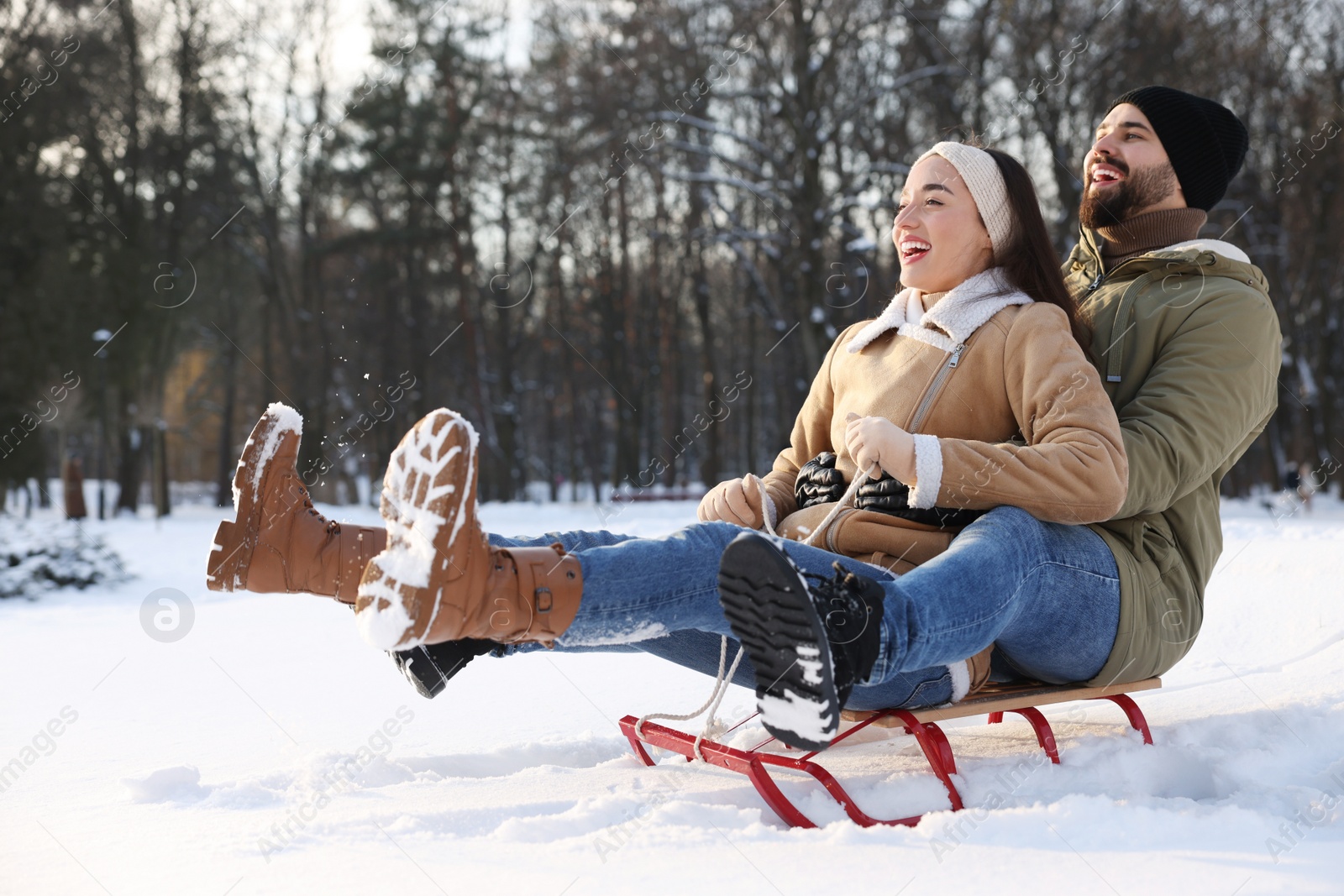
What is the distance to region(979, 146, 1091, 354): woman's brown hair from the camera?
8.84 ft

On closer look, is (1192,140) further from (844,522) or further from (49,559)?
(49,559)

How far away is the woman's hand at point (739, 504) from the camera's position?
9.25 feet

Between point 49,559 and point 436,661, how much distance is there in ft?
24.3

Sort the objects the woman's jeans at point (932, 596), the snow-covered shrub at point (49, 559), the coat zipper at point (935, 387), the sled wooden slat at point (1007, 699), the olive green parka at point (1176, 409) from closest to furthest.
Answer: the woman's jeans at point (932, 596) → the sled wooden slat at point (1007, 699) → the olive green parka at point (1176, 409) → the coat zipper at point (935, 387) → the snow-covered shrub at point (49, 559)

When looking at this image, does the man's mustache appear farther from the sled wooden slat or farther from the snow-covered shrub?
the snow-covered shrub

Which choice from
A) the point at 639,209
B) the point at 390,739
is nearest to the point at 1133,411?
the point at 390,739

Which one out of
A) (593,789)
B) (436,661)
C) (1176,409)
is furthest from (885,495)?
(436,661)

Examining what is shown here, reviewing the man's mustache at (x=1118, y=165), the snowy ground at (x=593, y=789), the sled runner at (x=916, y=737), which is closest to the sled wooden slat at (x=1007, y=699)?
the sled runner at (x=916, y=737)

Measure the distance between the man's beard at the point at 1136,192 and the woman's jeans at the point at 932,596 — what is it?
1.11m

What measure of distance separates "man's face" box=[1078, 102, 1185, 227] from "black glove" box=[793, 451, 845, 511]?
3.61ft

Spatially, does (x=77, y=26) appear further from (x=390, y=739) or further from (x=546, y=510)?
(x=390, y=739)

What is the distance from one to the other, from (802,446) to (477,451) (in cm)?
145

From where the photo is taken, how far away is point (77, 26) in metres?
16.1

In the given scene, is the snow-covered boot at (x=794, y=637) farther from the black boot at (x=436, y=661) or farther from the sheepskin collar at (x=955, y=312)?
the sheepskin collar at (x=955, y=312)
